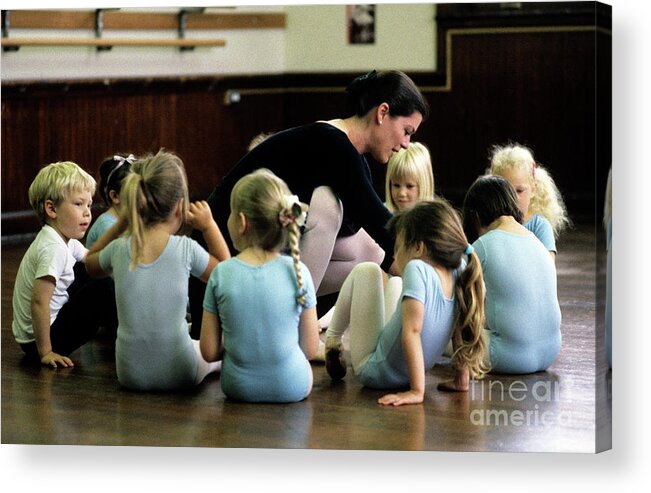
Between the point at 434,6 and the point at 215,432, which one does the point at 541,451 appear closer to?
the point at 215,432

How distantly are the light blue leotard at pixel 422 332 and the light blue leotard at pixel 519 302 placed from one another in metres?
0.14

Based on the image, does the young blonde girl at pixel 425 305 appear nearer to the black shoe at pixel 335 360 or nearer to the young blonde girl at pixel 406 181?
the black shoe at pixel 335 360

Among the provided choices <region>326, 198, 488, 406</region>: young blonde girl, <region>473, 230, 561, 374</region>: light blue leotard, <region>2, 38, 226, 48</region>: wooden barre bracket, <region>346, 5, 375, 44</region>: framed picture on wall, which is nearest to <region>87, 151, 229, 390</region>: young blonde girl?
<region>326, 198, 488, 406</region>: young blonde girl

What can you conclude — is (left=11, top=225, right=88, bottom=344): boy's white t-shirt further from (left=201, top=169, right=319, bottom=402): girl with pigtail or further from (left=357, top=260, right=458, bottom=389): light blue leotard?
(left=357, top=260, right=458, bottom=389): light blue leotard

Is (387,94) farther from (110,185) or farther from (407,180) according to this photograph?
(110,185)

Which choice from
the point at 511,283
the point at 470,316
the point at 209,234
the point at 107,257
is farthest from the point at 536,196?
the point at 107,257

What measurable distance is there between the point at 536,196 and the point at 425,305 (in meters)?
0.49

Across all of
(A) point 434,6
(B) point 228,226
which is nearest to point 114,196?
(B) point 228,226

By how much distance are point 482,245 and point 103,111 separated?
5.94 feet

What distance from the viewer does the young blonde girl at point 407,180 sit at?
3254 mm

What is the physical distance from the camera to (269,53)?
3.59 meters

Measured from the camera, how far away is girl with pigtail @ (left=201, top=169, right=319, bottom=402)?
2807 millimetres

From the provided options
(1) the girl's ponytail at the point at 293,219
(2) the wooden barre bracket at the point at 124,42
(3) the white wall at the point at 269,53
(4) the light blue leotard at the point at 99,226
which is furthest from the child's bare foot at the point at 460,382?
(2) the wooden barre bracket at the point at 124,42

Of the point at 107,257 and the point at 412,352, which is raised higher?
the point at 107,257
